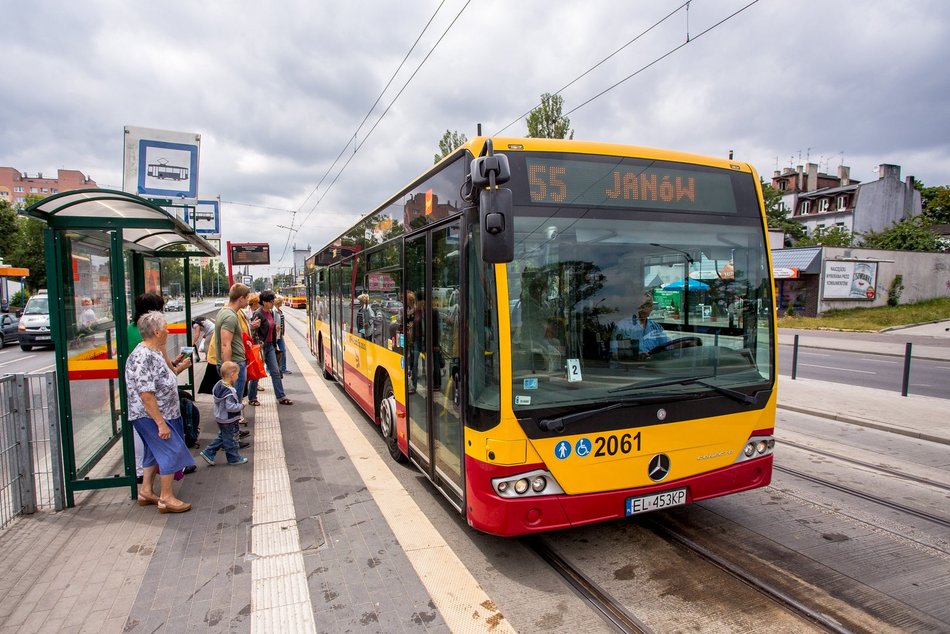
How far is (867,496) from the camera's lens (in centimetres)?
495

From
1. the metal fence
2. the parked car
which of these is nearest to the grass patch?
the metal fence

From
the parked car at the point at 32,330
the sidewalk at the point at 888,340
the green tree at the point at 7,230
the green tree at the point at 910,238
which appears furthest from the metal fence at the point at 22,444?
the green tree at the point at 910,238

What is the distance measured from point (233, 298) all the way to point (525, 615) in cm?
507

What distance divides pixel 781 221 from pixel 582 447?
59.1m

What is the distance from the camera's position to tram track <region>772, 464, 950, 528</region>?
14.6ft

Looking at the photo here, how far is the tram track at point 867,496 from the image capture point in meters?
4.45

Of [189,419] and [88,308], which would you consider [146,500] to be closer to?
[189,419]

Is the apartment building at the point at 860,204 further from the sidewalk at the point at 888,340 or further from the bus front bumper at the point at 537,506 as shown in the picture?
the bus front bumper at the point at 537,506

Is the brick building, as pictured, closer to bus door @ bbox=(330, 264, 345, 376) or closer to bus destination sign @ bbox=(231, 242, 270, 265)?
bus destination sign @ bbox=(231, 242, 270, 265)

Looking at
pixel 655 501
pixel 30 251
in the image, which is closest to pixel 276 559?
pixel 655 501

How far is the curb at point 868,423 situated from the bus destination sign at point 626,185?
5.57 m

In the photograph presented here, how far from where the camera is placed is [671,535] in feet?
13.5

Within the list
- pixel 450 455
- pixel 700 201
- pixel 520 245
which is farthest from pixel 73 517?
pixel 700 201

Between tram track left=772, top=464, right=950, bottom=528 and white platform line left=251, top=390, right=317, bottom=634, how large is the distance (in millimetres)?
4987
